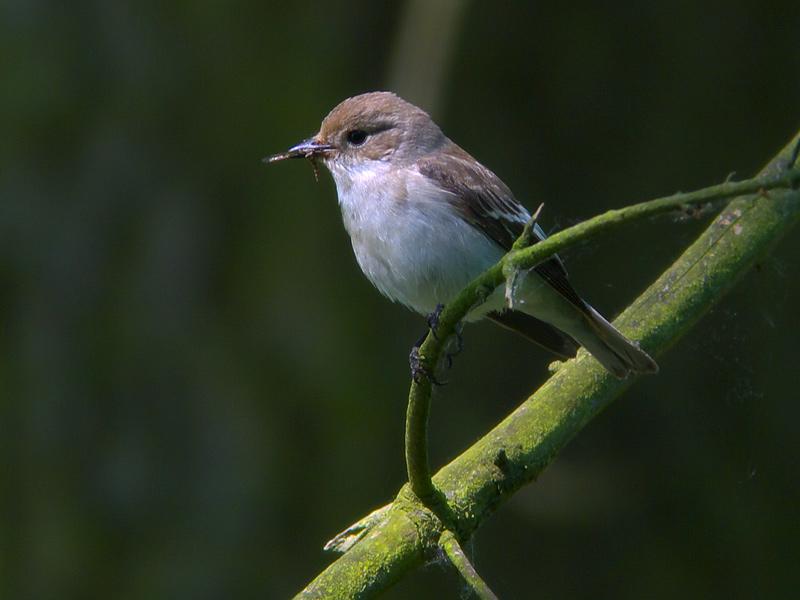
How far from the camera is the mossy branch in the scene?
2.60 meters

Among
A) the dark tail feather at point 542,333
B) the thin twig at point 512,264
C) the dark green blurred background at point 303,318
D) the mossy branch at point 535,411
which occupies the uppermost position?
the thin twig at point 512,264

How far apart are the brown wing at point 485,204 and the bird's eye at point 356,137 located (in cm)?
22

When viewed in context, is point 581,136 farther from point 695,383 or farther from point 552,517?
point 552,517

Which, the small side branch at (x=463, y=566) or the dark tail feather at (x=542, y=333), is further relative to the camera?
the dark tail feather at (x=542, y=333)

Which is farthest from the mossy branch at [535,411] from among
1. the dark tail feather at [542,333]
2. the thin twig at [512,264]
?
the dark tail feather at [542,333]

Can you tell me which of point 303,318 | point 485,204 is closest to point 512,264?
point 485,204

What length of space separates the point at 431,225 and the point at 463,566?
1091 millimetres

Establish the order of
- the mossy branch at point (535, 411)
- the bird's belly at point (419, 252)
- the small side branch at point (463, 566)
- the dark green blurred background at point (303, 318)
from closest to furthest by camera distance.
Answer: the small side branch at point (463, 566) → the mossy branch at point (535, 411) → the bird's belly at point (419, 252) → the dark green blurred background at point (303, 318)

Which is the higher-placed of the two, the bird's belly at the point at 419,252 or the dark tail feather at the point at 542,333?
the bird's belly at the point at 419,252

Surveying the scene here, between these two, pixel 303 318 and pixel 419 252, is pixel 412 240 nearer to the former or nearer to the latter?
pixel 419 252

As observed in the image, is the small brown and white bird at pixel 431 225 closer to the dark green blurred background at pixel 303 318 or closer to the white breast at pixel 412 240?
the white breast at pixel 412 240

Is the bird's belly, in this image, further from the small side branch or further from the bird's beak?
the small side branch

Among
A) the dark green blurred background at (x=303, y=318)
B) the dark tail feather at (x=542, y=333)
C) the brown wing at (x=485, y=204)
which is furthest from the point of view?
the dark green blurred background at (x=303, y=318)

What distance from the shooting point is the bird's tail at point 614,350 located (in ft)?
10.5
